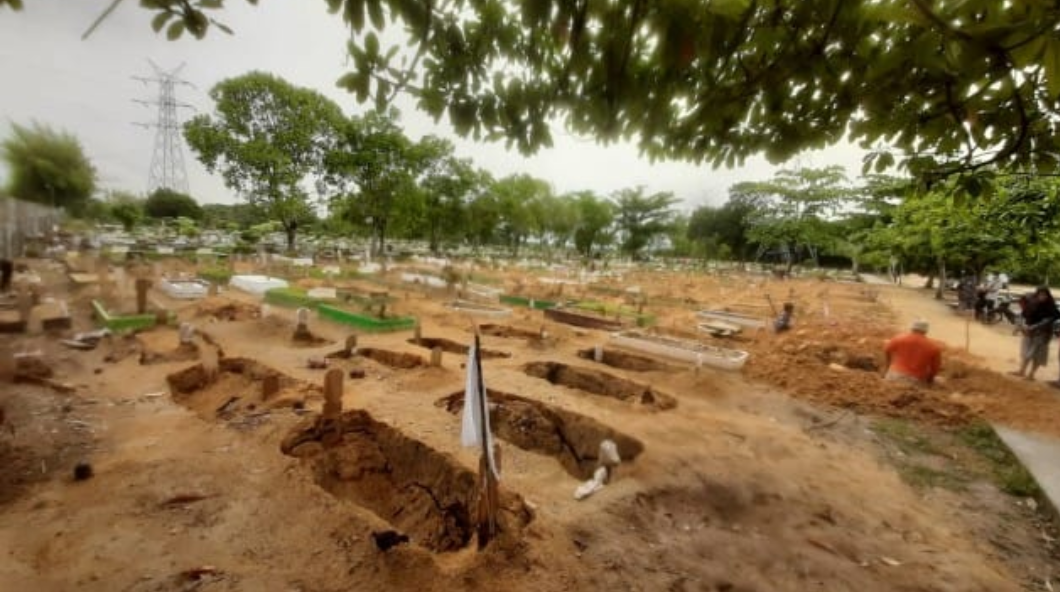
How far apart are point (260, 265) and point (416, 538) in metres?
22.4

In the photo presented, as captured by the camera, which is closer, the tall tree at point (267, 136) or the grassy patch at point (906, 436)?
the grassy patch at point (906, 436)

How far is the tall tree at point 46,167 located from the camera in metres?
35.8

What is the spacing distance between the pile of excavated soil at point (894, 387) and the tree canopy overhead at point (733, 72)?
244 inches

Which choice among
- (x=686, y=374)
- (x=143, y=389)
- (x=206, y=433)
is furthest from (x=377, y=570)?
(x=686, y=374)

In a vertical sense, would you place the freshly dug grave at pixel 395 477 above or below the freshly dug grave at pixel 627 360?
below

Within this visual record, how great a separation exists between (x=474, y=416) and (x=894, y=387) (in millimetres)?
8871

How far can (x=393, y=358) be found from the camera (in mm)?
9141

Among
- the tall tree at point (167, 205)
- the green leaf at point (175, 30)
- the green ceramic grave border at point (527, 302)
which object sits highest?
the tall tree at point (167, 205)

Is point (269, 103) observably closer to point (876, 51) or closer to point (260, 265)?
point (260, 265)

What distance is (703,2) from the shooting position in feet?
6.50

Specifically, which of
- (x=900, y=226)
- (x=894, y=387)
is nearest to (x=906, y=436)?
(x=894, y=387)

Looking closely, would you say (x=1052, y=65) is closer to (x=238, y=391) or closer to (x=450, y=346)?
(x=238, y=391)

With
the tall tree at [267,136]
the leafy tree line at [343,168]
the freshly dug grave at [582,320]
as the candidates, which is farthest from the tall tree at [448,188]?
the freshly dug grave at [582,320]

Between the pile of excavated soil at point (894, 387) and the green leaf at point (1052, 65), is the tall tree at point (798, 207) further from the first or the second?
the green leaf at point (1052, 65)
